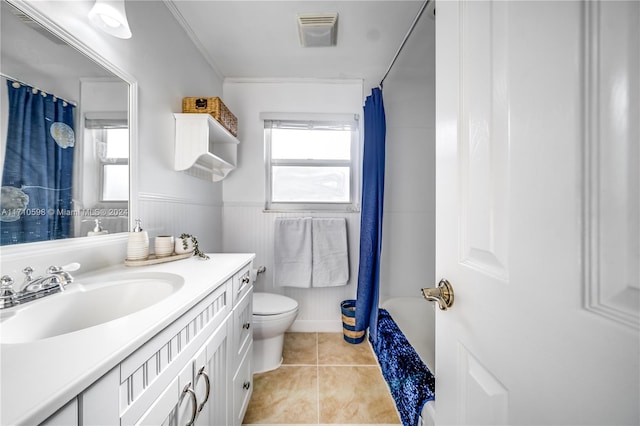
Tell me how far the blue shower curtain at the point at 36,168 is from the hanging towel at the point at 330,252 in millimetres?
1515

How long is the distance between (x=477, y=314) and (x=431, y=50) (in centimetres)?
162

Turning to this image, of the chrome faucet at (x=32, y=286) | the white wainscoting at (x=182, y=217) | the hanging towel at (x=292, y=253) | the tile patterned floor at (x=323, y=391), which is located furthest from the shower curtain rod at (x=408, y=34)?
the tile patterned floor at (x=323, y=391)

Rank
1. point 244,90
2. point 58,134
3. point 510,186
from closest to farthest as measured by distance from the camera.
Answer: point 510,186, point 58,134, point 244,90

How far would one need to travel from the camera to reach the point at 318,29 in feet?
5.04

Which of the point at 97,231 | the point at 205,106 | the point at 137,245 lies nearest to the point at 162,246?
the point at 137,245

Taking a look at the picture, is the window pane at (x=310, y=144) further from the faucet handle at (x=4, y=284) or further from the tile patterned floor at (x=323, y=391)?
the faucet handle at (x=4, y=284)

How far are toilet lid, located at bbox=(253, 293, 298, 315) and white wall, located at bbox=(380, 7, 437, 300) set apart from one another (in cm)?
76

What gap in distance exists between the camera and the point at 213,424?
31.4 inches

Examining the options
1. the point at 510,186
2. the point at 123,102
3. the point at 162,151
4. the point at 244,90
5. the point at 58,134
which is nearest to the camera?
the point at 510,186

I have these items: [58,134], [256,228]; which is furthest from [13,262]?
[256,228]

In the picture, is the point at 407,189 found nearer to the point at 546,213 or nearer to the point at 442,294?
the point at 442,294

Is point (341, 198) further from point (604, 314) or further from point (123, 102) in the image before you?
point (604, 314)

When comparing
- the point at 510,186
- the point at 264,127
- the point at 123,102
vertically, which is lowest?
the point at 510,186

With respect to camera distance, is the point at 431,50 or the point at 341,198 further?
the point at 341,198
